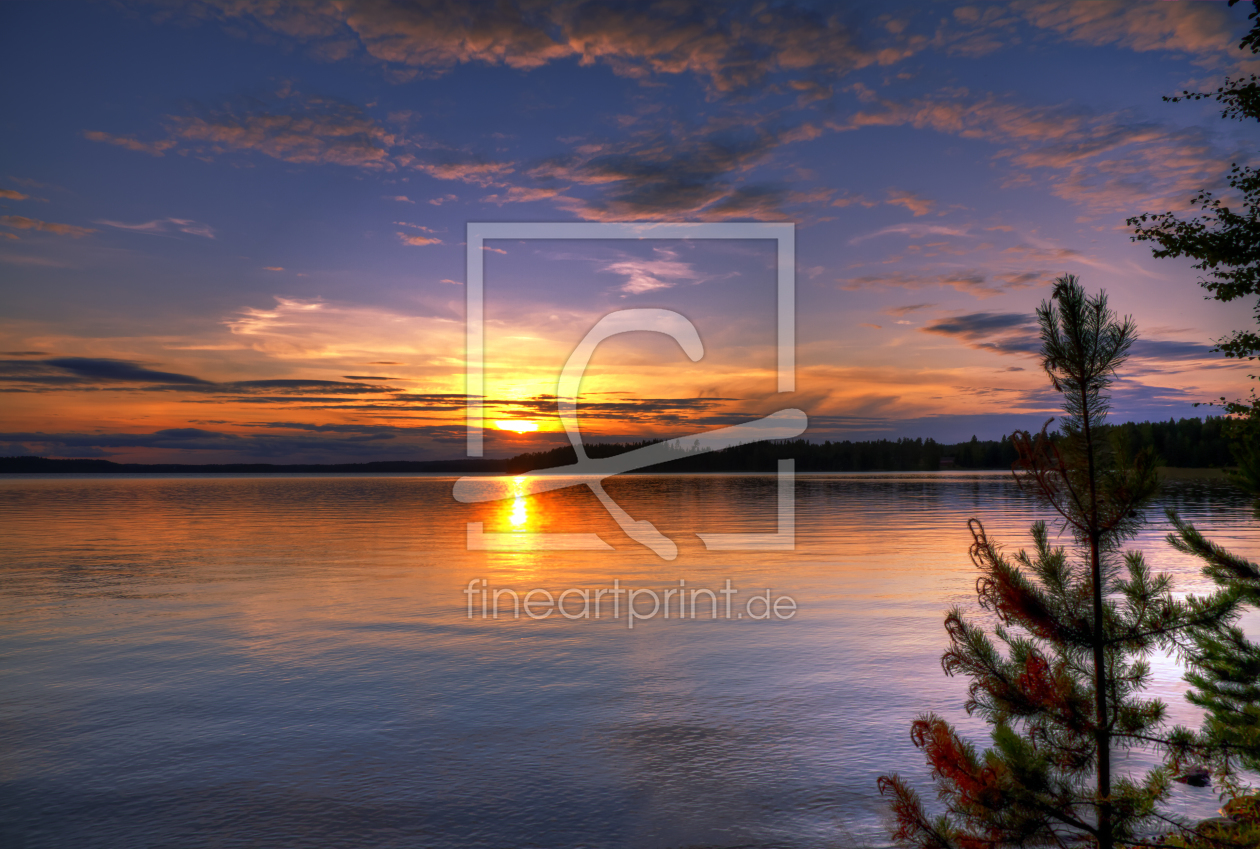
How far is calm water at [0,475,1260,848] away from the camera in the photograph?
24.7ft

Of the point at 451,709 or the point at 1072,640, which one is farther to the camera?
the point at 451,709

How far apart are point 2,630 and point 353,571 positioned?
9.53 m

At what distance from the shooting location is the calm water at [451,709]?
753 centimetres

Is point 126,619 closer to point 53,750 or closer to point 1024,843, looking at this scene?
point 53,750

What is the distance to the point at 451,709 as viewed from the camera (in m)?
10.9

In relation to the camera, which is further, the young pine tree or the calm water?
the calm water

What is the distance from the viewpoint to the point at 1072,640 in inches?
217

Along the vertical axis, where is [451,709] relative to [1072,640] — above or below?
below

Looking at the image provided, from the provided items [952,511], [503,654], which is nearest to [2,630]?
[503,654]

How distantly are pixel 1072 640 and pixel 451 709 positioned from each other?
27.3ft

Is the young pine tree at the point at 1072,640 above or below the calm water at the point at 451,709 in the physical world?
above

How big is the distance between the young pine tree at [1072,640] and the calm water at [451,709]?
6.66ft

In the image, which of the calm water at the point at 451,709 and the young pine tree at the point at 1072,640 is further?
the calm water at the point at 451,709

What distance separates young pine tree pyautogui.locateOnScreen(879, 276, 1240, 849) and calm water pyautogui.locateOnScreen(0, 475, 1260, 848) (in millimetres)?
2029
